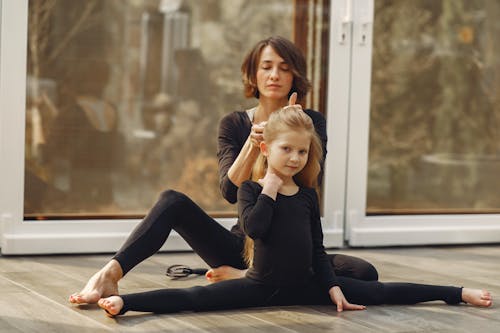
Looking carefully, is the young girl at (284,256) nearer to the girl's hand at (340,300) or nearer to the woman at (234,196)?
the girl's hand at (340,300)

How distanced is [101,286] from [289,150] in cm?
70

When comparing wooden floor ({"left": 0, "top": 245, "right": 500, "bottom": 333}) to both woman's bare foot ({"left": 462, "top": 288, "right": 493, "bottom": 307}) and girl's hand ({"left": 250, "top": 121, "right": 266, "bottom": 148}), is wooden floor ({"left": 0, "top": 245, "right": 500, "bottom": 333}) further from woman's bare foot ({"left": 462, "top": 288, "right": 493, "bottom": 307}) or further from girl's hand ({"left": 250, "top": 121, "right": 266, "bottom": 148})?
girl's hand ({"left": 250, "top": 121, "right": 266, "bottom": 148})

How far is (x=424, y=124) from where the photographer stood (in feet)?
14.9

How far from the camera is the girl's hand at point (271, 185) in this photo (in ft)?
8.66

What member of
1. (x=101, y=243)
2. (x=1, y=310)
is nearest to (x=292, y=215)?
(x=1, y=310)

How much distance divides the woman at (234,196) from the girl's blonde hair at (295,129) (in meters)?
0.09

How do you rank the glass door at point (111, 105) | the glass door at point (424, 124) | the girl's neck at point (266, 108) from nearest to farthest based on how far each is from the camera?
the girl's neck at point (266, 108)
the glass door at point (111, 105)
the glass door at point (424, 124)

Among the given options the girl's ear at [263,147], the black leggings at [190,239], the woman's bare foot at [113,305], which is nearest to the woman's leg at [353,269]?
the black leggings at [190,239]

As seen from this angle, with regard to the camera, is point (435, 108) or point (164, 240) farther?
point (435, 108)

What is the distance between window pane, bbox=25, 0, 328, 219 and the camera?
3854mm

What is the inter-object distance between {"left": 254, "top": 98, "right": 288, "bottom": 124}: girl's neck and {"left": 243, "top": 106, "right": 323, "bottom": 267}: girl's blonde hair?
1.19 feet

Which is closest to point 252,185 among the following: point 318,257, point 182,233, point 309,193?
point 309,193

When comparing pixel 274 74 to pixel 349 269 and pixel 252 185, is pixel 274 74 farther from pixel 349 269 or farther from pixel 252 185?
pixel 349 269

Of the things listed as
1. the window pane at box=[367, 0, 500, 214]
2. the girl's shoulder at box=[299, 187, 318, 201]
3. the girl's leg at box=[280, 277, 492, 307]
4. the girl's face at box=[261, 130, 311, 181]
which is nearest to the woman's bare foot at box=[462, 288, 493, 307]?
the girl's leg at box=[280, 277, 492, 307]
